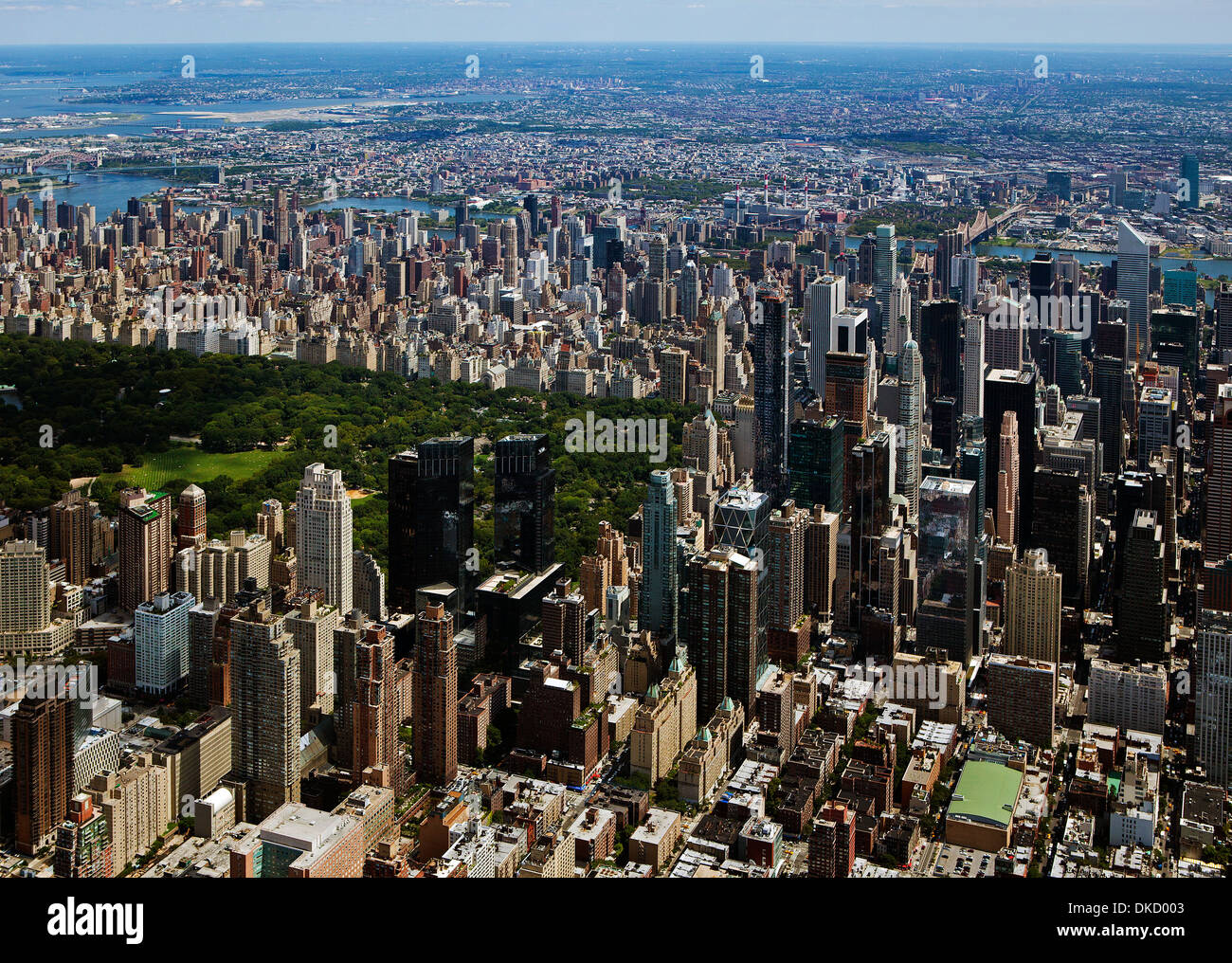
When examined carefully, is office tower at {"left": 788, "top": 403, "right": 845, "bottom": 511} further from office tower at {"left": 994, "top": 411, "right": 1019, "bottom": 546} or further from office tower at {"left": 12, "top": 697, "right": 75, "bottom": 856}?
office tower at {"left": 12, "top": 697, "right": 75, "bottom": 856}

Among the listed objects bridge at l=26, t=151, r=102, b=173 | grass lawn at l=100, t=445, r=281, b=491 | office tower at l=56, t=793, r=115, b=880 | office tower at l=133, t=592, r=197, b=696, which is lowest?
office tower at l=56, t=793, r=115, b=880

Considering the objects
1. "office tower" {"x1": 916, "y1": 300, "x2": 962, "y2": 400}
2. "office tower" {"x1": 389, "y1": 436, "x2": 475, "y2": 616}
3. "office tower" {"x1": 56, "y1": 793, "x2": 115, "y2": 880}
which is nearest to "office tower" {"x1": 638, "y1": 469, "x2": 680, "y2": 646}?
"office tower" {"x1": 389, "y1": 436, "x2": 475, "y2": 616}

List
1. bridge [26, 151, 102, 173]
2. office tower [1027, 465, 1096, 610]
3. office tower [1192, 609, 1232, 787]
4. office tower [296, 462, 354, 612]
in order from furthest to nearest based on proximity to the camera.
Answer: bridge [26, 151, 102, 173], office tower [1027, 465, 1096, 610], office tower [296, 462, 354, 612], office tower [1192, 609, 1232, 787]

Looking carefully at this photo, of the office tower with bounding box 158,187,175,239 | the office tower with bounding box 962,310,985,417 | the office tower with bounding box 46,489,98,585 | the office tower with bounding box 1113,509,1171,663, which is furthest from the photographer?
the office tower with bounding box 158,187,175,239

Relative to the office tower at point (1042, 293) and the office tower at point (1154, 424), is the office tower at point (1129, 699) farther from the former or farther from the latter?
the office tower at point (1042, 293)
